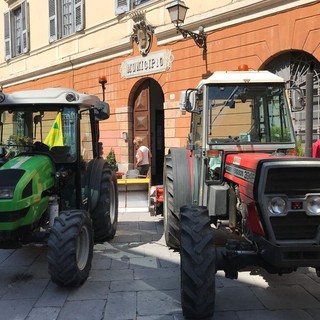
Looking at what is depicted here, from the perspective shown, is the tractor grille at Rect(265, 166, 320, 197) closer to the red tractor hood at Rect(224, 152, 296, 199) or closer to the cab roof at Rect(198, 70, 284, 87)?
the red tractor hood at Rect(224, 152, 296, 199)

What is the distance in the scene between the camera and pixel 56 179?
491 cm

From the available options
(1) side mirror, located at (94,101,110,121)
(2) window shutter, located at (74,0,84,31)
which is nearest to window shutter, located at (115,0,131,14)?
(2) window shutter, located at (74,0,84,31)

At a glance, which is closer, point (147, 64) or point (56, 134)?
point (56, 134)

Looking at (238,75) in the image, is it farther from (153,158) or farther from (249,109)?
(153,158)

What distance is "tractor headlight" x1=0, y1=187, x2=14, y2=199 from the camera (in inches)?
165

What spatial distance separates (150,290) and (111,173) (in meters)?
2.35

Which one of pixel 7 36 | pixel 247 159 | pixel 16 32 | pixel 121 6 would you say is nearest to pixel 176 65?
pixel 121 6

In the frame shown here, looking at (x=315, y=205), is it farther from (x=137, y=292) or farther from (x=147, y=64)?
(x=147, y=64)

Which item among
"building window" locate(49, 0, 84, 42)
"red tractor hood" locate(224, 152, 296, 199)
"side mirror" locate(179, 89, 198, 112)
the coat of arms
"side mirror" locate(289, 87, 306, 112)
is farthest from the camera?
"building window" locate(49, 0, 84, 42)

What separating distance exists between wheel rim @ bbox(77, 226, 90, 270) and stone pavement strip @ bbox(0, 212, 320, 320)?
241mm

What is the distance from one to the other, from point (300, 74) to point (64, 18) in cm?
1001

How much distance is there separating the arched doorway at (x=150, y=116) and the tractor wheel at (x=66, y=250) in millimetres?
9094

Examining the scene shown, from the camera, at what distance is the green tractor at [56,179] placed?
416cm

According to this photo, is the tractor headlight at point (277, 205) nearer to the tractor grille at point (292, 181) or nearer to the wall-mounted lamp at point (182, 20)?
the tractor grille at point (292, 181)
